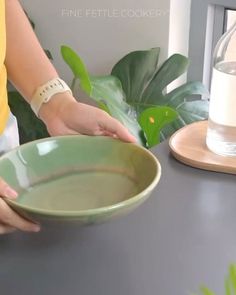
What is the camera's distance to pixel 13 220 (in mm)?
737

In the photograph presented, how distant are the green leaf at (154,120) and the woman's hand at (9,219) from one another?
76 centimetres

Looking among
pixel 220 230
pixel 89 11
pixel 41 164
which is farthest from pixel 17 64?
pixel 89 11

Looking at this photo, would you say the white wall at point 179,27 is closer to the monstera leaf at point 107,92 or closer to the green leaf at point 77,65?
the monstera leaf at point 107,92

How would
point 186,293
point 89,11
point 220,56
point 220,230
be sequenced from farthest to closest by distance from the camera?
point 89,11 → point 220,56 → point 220,230 → point 186,293

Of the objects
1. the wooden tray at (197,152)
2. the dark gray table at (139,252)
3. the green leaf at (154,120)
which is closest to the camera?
the dark gray table at (139,252)

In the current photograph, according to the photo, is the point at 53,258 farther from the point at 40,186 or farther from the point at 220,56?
the point at 220,56

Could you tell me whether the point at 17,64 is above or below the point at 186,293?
above

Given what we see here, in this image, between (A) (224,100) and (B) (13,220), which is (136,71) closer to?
(A) (224,100)

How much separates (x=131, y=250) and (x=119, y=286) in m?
0.07

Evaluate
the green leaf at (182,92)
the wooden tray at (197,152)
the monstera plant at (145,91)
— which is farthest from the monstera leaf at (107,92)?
the wooden tray at (197,152)

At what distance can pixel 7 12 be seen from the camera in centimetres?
103

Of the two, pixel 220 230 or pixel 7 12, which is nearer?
pixel 220 230

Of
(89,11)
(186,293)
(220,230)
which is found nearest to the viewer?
(186,293)

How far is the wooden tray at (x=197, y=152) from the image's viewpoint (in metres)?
0.97
